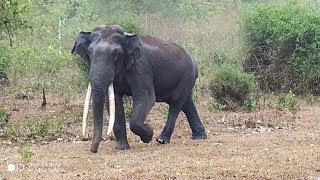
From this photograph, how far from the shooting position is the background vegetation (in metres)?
15.4

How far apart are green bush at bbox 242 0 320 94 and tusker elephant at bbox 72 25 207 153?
8.98 m

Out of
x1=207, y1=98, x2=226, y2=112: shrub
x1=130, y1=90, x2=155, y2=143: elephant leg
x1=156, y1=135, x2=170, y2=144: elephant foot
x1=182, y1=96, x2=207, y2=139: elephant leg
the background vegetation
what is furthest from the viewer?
x1=207, y1=98, x2=226, y2=112: shrub

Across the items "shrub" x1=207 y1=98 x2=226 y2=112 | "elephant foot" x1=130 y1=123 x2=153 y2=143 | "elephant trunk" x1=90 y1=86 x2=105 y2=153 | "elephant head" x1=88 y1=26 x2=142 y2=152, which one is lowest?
"shrub" x1=207 y1=98 x2=226 y2=112

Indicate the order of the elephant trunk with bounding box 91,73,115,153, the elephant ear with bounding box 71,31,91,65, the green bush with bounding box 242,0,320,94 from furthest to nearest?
the green bush with bounding box 242,0,320,94 < the elephant ear with bounding box 71,31,91,65 < the elephant trunk with bounding box 91,73,115,153

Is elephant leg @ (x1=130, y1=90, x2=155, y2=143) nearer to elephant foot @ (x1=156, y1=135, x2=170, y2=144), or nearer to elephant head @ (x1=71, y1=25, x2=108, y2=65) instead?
elephant foot @ (x1=156, y1=135, x2=170, y2=144)

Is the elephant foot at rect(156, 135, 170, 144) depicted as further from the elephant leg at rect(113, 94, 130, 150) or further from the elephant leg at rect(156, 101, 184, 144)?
the elephant leg at rect(113, 94, 130, 150)

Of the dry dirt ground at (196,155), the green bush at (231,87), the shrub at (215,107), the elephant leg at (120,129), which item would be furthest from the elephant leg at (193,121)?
the green bush at (231,87)

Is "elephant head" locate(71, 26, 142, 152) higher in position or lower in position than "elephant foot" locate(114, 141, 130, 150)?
higher

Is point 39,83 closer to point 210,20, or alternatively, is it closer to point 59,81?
point 59,81

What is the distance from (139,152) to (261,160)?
2040 millimetres

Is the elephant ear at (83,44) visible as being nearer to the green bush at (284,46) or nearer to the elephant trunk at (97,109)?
the elephant trunk at (97,109)

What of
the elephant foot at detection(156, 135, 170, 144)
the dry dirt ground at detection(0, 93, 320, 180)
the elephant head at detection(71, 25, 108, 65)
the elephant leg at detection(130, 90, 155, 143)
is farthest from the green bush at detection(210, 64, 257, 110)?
the elephant head at detection(71, 25, 108, 65)

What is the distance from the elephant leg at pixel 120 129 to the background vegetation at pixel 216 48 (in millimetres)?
2080

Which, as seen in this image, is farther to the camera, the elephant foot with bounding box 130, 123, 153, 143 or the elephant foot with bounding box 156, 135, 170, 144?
the elephant foot with bounding box 156, 135, 170, 144
